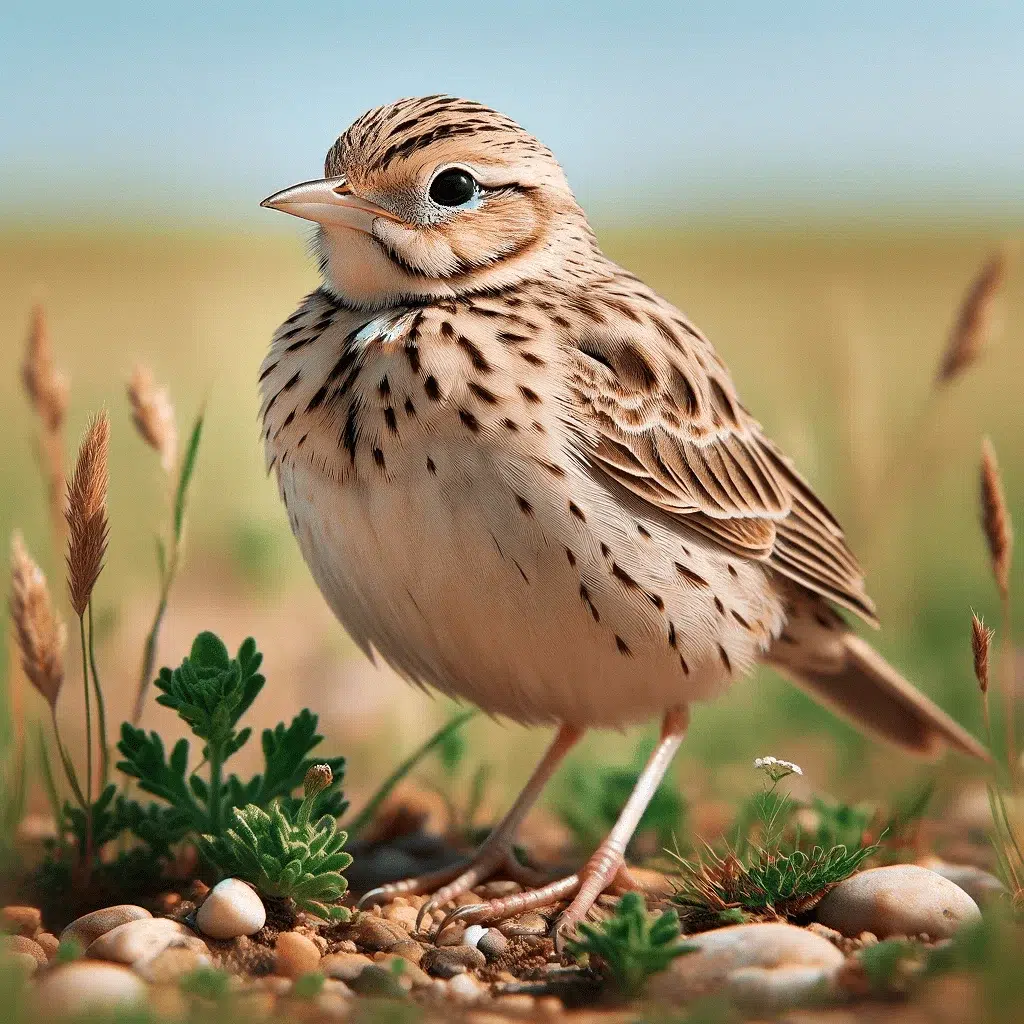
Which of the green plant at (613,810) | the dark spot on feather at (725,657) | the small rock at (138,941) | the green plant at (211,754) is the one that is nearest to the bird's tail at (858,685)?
the dark spot on feather at (725,657)

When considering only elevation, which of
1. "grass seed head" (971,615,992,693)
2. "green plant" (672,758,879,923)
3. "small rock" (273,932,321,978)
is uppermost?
"grass seed head" (971,615,992,693)

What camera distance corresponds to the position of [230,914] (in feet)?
13.6

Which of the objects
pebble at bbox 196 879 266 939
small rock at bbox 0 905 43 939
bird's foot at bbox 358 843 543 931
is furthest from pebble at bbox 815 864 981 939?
small rock at bbox 0 905 43 939

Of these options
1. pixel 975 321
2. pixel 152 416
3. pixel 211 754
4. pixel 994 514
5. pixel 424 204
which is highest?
pixel 424 204

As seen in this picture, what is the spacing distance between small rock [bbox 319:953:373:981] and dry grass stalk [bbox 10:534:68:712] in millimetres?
1146

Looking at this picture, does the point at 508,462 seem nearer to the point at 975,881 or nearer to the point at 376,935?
the point at 376,935

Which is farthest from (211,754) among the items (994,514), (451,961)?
(994,514)

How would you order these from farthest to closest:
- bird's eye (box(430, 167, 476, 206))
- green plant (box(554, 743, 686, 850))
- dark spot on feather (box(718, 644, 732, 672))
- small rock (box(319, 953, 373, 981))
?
green plant (box(554, 743, 686, 850)) → dark spot on feather (box(718, 644, 732, 672)) → bird's eye (box(430, 167, 476, 206)) → small rock (box(319, 953, 373, 981))

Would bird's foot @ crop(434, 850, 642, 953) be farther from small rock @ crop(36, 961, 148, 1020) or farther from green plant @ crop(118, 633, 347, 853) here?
small rock @ crop(36, 961, 148, 1020)

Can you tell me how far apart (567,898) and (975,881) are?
1.43 metres

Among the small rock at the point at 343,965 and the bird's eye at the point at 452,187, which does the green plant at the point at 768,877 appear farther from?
the bird's eye at the point at 452,187

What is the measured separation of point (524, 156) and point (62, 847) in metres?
2.91

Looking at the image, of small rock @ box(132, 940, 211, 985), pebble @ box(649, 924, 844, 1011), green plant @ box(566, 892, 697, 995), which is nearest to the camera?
pebble @ box(649, 924, 844, 1011)

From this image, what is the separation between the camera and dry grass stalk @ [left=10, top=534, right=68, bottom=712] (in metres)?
4.28
